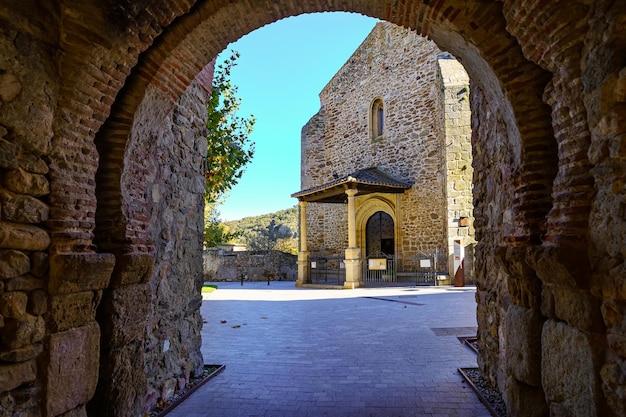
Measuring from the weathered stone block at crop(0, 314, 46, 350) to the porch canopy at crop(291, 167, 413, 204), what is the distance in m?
11.6

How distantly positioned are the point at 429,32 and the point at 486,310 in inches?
97.7

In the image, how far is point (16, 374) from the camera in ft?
6.40

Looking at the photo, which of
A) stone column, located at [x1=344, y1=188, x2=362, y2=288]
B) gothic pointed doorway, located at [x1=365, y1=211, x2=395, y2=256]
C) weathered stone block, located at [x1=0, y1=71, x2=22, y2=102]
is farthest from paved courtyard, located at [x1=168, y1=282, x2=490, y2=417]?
gothic pointed doorway, located at [x1=365, y1=211, x2=395, y2=256]

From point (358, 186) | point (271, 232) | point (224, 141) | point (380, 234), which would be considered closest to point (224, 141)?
point (224, 141)

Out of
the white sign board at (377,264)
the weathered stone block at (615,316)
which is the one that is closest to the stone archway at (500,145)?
the weathered stone block at (615,316)

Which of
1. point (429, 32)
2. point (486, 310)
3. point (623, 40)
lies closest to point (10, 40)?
point (429, 32)

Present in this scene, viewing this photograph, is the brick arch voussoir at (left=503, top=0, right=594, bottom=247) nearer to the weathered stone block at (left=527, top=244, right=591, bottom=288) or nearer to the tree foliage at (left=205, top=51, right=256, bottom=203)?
the weathered stone block at (left=527, top=244, right=591, bottom=288)

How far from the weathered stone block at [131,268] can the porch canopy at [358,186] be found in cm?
1084

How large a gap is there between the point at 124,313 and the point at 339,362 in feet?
8.93

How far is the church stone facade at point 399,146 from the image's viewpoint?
1337 centimetres

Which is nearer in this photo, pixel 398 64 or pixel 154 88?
pixel 154 88

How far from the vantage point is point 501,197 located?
10.1 ft

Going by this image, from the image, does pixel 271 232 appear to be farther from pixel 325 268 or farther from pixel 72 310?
pixel 72 310

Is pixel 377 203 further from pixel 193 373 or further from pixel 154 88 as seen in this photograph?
pixel 154 88
